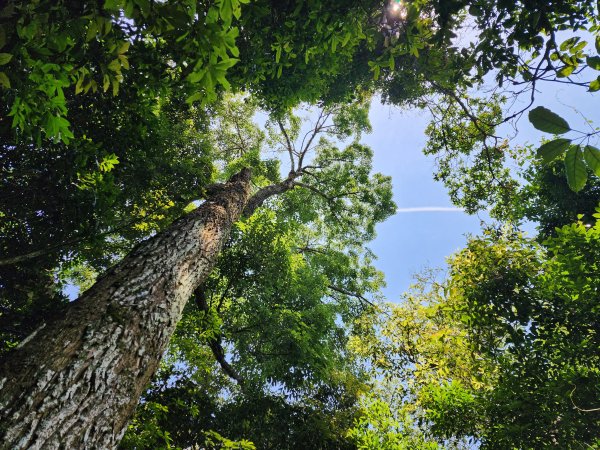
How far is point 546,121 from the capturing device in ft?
3.03

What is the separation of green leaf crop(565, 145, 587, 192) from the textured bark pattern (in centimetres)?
227

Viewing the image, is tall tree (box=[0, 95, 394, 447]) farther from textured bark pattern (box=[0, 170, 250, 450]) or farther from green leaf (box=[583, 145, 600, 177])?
green leaf (box=[583, 145, 600, 177])

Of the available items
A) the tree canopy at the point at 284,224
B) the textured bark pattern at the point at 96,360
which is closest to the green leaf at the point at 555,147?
the tree canopy at the point at 284,224

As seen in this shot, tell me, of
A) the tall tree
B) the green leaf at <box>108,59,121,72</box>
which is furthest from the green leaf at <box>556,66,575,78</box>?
the tall tree

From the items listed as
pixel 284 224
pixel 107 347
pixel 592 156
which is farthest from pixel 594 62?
pixel 284 224

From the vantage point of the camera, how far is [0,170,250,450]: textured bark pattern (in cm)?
155

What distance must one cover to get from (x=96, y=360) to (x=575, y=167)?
2.39 m

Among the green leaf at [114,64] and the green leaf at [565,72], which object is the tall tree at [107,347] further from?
the green leaf at [565,72]

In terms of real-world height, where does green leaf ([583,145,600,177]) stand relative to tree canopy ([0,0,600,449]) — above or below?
below

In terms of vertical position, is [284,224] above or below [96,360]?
above

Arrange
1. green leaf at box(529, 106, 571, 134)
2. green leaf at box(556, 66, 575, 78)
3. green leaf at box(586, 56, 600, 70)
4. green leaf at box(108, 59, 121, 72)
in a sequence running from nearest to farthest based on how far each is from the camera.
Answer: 1. green leaf at box(529, 106, 571, 134)
2. green leaf at box(586, 56, 600, 70)
3. green leaf at box(556, 66, 575, 78)
4. green leaf at box(108, 59, 121, 72)

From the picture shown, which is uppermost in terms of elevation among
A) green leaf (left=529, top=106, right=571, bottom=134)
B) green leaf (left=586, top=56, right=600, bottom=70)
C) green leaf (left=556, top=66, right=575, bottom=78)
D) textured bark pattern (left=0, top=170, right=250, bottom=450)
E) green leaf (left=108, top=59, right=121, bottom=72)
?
green leaf (left=556, top=66, right=575, bottom=78)

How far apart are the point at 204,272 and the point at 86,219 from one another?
1.96m

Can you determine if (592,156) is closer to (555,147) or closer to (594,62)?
(555,147)
